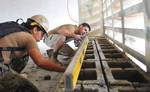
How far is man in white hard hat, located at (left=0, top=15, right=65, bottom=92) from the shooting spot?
2338 millimetres

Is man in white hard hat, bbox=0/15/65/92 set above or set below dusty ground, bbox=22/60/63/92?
above

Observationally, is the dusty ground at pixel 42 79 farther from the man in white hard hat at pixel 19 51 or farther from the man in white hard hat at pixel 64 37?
the man in white hard hat at pixel 64 37

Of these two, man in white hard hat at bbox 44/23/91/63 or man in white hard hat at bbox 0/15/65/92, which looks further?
man in white hard hat at bbox 44/23/91/63

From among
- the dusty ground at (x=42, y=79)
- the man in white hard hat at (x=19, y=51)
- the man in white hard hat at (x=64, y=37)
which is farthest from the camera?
the man in white hard hat at (x=64, y=37)

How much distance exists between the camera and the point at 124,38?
12.3 feet

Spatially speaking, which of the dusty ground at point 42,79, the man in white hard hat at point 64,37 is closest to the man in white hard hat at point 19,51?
the dusty ground at point 42,79

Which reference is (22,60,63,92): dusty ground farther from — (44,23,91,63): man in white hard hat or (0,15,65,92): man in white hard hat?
(44,23,91,63): man in white hard hat

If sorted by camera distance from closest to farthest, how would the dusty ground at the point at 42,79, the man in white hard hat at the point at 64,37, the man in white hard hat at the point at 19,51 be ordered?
the man in white hard hat at the point at 19,51
the dusty ground at the point at 42,79
the man in white hard hat at the point at 64,37

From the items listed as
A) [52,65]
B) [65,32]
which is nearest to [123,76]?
[52,65]

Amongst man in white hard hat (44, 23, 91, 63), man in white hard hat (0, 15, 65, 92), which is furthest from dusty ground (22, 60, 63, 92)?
man in white hard hat (44, 23, 91, 63)

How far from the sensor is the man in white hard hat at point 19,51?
234cm

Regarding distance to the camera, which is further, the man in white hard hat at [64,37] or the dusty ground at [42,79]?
the man in white hard hat at [64,37]

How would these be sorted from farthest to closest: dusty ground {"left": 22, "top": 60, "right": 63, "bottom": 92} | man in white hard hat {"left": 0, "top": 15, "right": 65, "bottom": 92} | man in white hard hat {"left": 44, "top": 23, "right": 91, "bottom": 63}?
man in white hard hat {"left": 44, "top": 23, "right": 91, "bottom": 63} < dusty ground {"left": 22, "top": 60, "right": 63, "bottom": 92} < man in white hard hat {"left": 0, "top": 15, "right": 65, "bottom": 92}

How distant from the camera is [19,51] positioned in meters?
2.90
